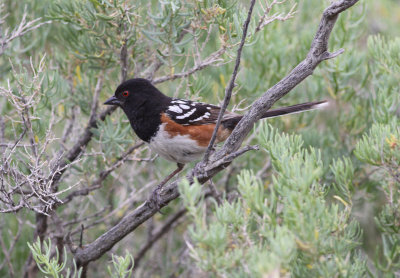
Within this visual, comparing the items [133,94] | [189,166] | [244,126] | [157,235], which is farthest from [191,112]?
[157,235]

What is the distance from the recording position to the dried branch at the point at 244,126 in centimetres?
220

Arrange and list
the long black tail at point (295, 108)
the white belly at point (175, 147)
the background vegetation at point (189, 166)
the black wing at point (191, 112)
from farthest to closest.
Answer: the black wing at point (191, 112), the white belly at point (175, 147), the long black tail at point (295, 108), the background vegetation at point (189, 166)

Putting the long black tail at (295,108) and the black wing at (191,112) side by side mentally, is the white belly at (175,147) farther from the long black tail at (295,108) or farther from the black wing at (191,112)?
the long black tail at (295,108)

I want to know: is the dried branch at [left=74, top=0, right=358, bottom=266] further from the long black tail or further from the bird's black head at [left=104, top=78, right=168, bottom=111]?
the bird's black head at [left=104, top=78, right=168, bottom=111]

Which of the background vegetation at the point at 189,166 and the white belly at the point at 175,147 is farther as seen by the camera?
the white belly at the point at 175,147

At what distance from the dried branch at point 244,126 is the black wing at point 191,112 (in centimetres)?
62

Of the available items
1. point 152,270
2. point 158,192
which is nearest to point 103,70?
point 158,192

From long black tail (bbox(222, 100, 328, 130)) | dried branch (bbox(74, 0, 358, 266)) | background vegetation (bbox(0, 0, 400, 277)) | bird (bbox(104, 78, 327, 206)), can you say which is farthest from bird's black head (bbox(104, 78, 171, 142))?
long black tail (bbox(222, 100, 328, 130))

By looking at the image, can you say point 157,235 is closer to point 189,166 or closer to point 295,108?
point 189,166

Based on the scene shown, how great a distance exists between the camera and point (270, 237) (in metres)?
1.62

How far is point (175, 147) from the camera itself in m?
3.21

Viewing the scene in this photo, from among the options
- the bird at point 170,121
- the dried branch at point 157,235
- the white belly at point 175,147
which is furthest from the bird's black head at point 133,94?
the dried branch at point 157,235

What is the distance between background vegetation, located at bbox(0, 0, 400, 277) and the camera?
180cm

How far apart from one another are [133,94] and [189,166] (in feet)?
2.78
